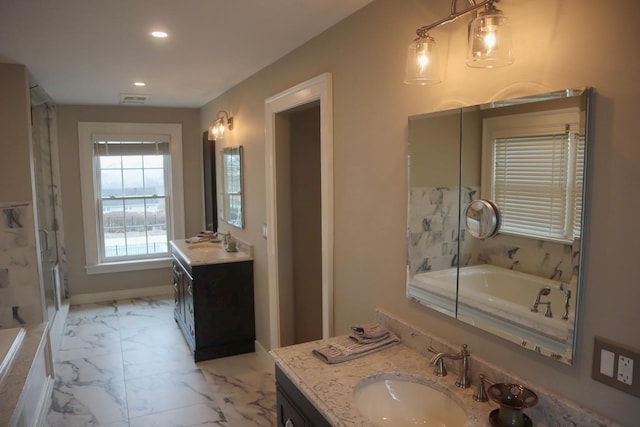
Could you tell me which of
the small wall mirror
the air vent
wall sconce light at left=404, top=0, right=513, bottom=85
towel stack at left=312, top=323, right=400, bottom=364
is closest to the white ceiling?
the air vent

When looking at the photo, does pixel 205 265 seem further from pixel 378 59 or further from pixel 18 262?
pixel 378 59

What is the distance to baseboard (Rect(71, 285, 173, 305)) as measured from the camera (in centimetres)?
554

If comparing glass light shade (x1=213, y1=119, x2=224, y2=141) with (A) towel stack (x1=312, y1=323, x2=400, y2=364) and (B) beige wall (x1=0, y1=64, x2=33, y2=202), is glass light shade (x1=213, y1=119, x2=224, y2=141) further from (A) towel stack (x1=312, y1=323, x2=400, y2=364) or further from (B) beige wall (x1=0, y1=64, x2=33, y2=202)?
(A) towel stack (x1=312, y1=323, x2=400, y2=364)

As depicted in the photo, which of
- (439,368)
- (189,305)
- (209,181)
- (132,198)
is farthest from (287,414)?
(132,198)

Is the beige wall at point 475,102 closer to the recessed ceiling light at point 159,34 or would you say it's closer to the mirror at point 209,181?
the recessed ceiling light at point 159,34

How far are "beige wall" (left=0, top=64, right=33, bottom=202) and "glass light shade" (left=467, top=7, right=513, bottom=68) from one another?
10.6 feet

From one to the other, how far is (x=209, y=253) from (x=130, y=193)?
2.23m

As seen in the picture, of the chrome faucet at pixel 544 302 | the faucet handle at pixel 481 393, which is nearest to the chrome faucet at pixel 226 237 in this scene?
the faucet handle at pixel 481 393

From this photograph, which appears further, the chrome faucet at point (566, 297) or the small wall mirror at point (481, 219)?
the small wall mirror at point (481, 219)

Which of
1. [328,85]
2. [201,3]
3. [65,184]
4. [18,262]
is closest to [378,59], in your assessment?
[328,85]

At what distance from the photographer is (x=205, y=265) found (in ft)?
12.2

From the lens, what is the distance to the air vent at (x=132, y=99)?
4.63 meters

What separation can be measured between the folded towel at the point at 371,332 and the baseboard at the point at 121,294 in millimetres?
4440

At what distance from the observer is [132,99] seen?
4855 millimetres
